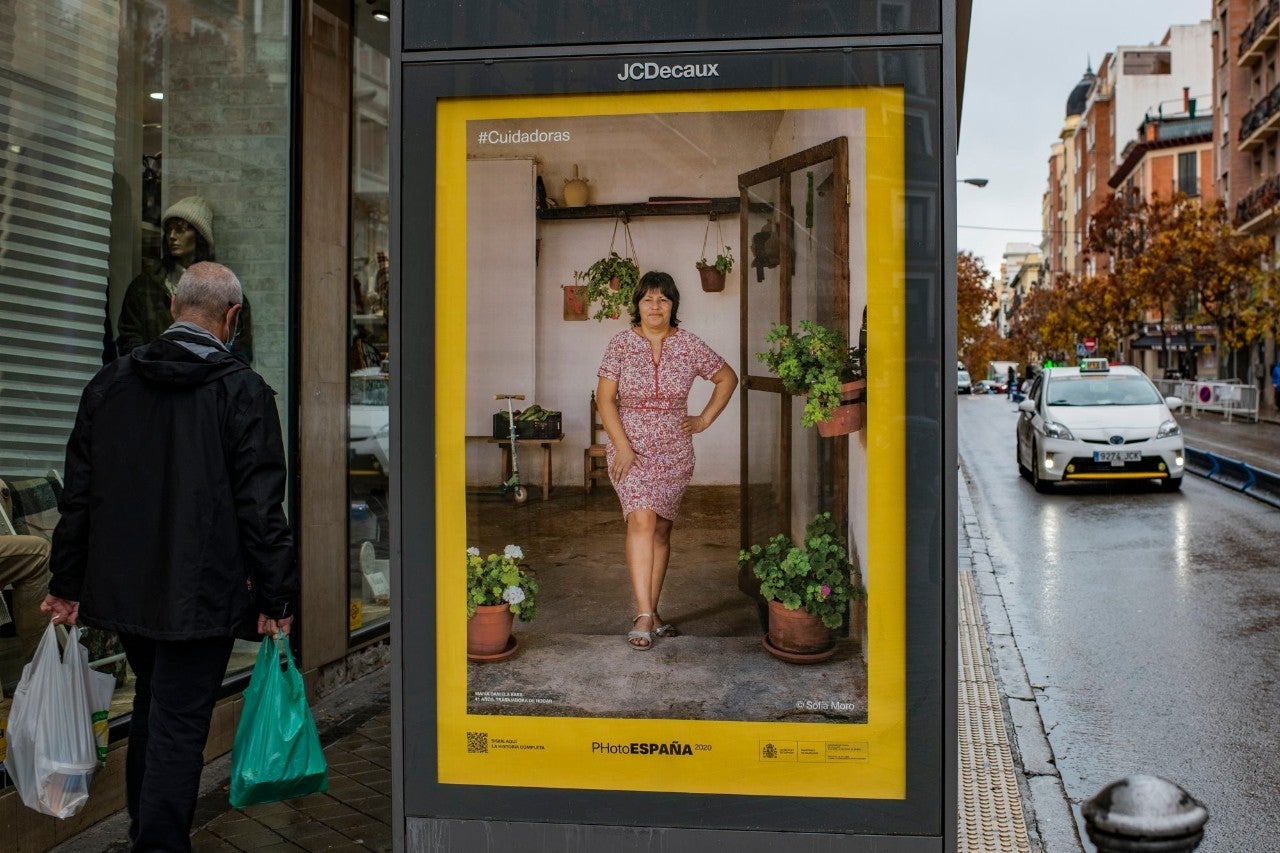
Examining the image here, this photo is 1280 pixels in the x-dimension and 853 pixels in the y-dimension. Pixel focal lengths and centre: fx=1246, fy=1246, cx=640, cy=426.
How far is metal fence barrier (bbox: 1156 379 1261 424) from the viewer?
35.8 meters

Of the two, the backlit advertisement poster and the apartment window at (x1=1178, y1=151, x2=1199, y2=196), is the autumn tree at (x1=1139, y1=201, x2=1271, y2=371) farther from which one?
the backlit advertisement poster

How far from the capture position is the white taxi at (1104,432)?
1642 cm

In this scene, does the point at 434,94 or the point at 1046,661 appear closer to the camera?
the point at 434,94

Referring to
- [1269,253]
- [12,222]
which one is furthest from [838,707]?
[1269,253]

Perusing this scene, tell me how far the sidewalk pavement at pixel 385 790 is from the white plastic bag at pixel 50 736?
1.90ft

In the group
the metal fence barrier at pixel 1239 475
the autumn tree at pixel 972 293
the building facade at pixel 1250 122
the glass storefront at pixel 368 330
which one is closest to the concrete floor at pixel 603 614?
the glass storefront at pixel 368 330

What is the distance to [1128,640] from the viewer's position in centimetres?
830

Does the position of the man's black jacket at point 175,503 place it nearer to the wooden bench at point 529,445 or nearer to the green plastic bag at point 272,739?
the green plastic bag at point 272,739

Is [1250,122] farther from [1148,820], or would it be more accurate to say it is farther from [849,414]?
[1148,820]

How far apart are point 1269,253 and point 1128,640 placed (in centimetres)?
3800

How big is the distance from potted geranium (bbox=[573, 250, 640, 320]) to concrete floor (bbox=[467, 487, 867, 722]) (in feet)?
1.77

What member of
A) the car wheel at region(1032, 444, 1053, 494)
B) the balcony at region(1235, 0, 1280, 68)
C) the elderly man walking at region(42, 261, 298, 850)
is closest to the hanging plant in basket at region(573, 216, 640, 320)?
the elderly man walking at region(42, 261, 298, 850)

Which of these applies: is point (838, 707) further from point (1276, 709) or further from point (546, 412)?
point (1276, 709)

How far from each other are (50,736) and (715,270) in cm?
263
